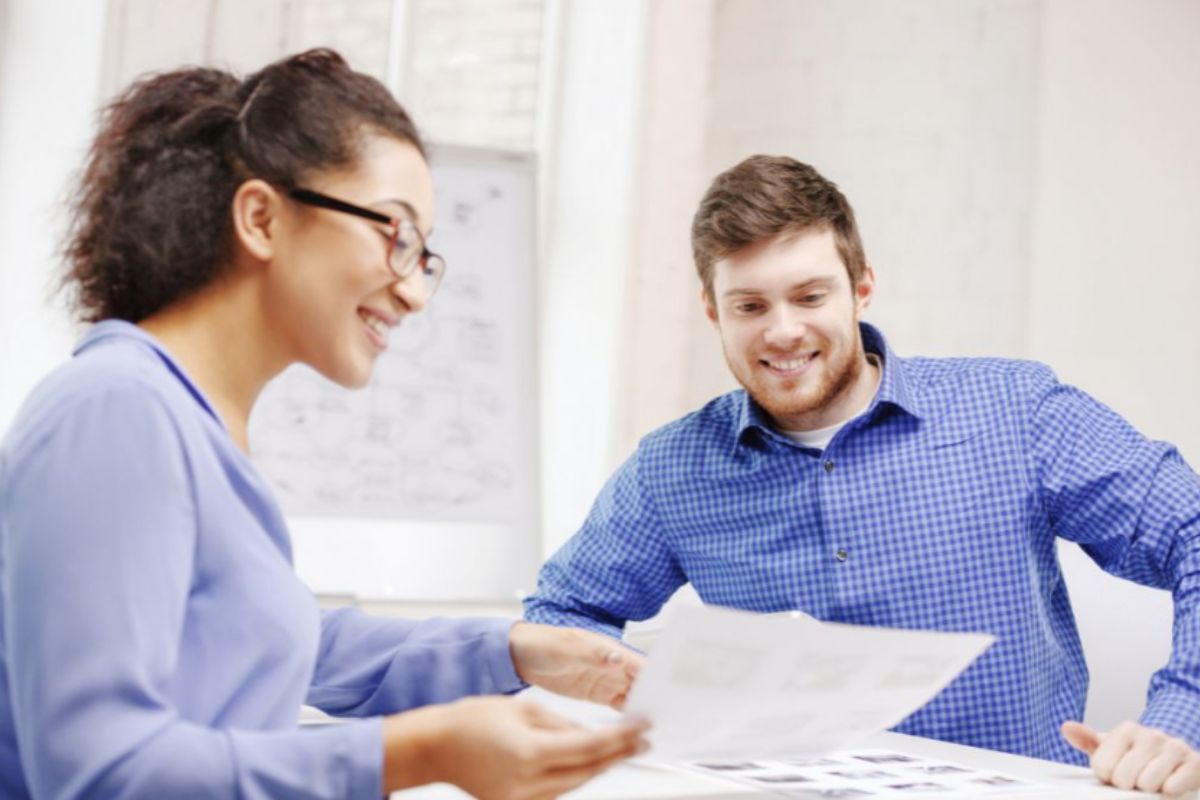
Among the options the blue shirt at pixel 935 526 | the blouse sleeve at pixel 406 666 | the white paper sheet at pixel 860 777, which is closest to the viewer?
the white paper sheet at pixel 860 777

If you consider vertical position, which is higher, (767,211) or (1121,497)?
(767,211)

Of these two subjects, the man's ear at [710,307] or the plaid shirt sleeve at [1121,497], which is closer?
the plaid shirt sleeve at [1121,497]

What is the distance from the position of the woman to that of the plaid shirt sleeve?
40.1 inches

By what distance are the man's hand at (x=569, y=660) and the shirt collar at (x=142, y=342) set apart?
430mm

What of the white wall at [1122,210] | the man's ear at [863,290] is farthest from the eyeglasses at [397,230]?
the white wall at [1122,210]

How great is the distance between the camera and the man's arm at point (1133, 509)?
60.0 inches

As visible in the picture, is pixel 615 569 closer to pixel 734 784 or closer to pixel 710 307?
pixel 710 307

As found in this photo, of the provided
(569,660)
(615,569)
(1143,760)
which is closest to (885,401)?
(615,569)

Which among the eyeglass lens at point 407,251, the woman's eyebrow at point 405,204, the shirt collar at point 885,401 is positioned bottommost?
the shirt collar at point 885,401

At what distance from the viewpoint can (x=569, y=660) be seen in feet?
4.16

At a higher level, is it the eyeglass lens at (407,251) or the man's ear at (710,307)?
the eyeglass lens at (407,251)

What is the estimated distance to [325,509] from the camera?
117 inches

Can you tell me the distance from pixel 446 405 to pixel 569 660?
6.09ft

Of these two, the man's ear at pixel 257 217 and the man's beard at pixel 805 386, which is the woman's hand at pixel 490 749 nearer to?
the man's ear at pixel 257 217
